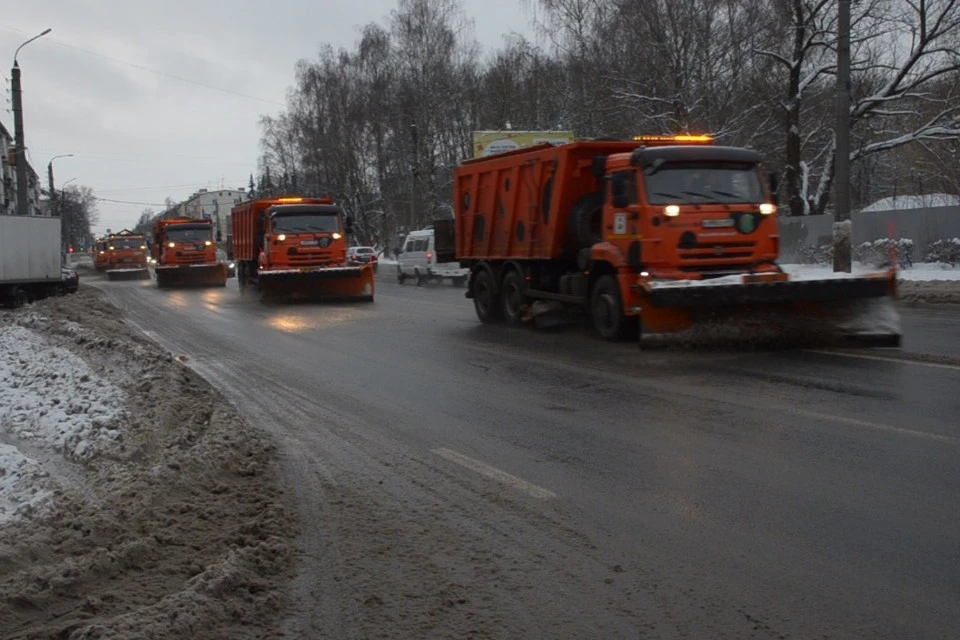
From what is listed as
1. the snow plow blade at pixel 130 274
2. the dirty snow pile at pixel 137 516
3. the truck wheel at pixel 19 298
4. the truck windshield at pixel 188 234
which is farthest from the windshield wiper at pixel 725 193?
the snow plow blade at pixel 130 274

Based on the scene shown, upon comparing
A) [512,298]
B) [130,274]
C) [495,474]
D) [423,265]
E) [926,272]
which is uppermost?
[423,265]

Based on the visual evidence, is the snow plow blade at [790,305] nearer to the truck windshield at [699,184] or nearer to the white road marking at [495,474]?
the truck windshield at [699,184]

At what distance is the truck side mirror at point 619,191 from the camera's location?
12.5m

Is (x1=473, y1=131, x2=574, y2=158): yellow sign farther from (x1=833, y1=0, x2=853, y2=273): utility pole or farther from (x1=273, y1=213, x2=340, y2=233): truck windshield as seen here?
(x1=833, y1=0, x2=853, y2=273): utility pole

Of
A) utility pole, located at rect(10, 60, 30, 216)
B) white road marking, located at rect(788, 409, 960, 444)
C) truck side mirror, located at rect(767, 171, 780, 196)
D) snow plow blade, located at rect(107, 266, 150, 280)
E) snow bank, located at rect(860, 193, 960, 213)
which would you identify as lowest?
white road marking, located at rect(788, 409, 960, 444)

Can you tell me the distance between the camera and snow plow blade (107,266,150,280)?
50125mm

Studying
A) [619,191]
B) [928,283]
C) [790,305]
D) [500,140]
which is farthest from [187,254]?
[790,305]

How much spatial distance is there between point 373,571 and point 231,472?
7.34 feet

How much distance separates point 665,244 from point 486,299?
5.68m

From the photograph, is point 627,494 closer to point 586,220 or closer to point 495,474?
point 495,474

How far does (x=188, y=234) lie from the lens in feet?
121

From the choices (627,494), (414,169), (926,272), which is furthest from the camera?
(414,169)

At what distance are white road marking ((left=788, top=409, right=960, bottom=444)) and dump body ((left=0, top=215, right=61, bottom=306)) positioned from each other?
24.8 meters

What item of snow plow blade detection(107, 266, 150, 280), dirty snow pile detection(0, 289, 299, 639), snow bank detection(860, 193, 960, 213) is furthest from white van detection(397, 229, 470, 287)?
dirty snow pile detection(0, 289, 299, 639)
